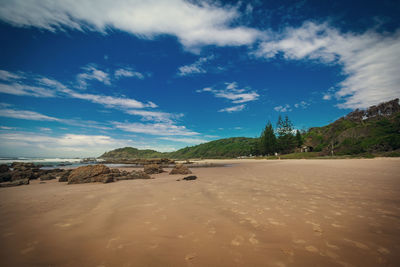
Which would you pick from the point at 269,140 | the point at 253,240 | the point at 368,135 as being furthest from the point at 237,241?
the point at 269,140

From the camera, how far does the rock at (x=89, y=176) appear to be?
11.3m

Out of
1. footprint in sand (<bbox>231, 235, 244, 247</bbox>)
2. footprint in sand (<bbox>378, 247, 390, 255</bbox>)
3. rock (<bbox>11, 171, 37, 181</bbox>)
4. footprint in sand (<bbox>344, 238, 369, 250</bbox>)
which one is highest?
rock (<bbox>11, 171, 37, 181</bbox>)

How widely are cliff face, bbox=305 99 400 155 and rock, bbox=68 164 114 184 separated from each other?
5075 cm

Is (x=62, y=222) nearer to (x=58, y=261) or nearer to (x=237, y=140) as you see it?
(x=58, y=261)

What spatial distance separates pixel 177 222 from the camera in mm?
4223

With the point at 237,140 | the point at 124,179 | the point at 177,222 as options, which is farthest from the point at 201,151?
the point at 177,222

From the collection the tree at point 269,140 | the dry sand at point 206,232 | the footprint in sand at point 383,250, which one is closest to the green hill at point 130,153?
the tree at point 269,140

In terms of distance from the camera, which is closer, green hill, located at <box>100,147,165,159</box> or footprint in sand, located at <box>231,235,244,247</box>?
footprint in sand, located at <box>231,235,244,247</box>

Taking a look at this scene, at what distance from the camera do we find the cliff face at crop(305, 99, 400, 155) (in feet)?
121

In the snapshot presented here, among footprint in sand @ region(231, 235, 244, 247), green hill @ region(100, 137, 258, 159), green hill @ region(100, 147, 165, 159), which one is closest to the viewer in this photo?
footprint in sand @ region(231, 235, 244, 247)

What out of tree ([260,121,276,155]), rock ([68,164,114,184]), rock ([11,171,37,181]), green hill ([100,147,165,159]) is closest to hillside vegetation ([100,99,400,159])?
tree ([260,121,276,155])

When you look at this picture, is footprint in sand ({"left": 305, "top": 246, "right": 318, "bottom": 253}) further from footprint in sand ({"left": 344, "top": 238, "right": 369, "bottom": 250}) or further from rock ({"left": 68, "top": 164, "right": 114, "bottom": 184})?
rock ({"left": 68, "top": 164, "right": 114, "bottom": 184})

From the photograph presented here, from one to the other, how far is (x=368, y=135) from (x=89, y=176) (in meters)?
64.0

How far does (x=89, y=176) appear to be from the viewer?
11.6 meters
